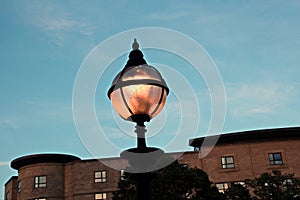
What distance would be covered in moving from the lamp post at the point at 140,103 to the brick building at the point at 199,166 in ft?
130

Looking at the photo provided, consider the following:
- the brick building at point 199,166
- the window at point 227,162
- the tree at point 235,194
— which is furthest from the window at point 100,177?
the tree at point 235,194

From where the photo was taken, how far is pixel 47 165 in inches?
1896

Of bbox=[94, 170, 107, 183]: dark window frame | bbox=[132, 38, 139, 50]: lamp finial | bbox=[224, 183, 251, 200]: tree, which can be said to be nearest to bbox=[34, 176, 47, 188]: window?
bbox=[94, 170, 107, 183]: dark window frame

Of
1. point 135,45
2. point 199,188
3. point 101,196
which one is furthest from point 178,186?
point 101,196

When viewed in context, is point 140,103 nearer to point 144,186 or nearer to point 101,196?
point 144,186

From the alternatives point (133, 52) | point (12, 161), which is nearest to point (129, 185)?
point (133, 52)

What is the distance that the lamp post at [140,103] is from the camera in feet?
17.3

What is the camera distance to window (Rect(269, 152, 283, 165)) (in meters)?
43.7

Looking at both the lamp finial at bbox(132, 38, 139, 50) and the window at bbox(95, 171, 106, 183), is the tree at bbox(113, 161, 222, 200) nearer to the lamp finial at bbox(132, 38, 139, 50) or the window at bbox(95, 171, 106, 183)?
the lamp finial at bbox(132, 38, 139, 50)

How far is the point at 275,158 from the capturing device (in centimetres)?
4384

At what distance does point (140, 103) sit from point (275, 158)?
41.2 m

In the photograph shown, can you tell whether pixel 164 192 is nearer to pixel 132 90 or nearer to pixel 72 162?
pixel 132 90

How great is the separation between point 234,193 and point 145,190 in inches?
760

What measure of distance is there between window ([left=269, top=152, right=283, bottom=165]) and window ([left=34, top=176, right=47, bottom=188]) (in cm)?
2507
